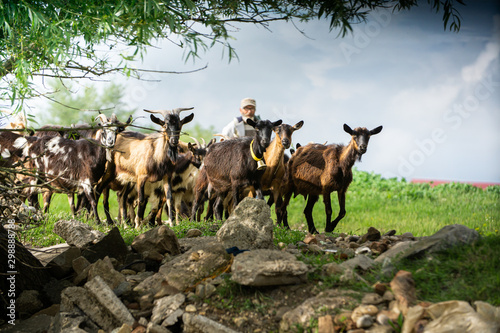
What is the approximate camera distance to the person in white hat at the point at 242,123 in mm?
11133

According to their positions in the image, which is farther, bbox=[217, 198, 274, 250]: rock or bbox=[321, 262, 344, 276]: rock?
bbox=[217, 198, 274, 250]: rock

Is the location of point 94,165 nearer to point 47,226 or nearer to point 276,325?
point 47,226

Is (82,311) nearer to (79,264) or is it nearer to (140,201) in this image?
(79,264)

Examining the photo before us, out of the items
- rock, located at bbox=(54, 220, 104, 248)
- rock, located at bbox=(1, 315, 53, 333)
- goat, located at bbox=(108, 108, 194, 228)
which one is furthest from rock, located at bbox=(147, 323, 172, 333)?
goat, located at bbox=(108, 108, 194, 228)

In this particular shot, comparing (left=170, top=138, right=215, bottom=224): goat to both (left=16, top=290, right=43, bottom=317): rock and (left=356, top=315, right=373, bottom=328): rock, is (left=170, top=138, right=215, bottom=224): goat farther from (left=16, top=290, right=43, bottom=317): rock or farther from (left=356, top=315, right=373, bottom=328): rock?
(left=356, top=315, right=373, bottom=328): rock

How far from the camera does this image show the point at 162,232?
6.00 metres

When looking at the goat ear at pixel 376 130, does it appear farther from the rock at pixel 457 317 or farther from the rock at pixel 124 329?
the rock at pixel 124 329

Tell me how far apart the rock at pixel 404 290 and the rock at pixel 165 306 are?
1894mm

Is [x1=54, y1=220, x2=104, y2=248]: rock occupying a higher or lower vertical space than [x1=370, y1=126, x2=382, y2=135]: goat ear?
lower

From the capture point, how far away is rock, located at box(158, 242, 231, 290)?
496cm

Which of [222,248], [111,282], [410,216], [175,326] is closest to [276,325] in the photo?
[175,326]

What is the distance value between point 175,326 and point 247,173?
16.2 feet

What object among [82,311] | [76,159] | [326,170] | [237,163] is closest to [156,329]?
[82,311]

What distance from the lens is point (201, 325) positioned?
13.9 ft
